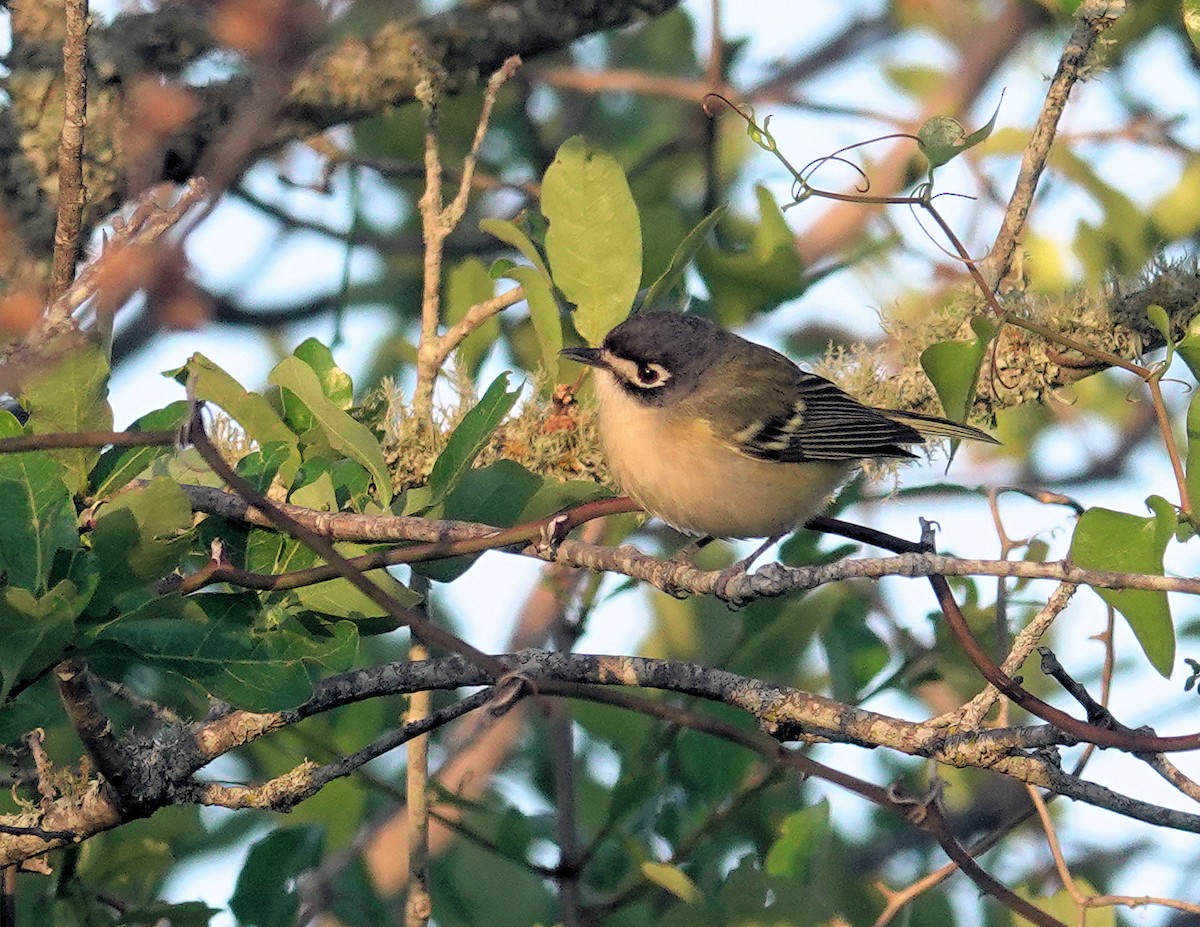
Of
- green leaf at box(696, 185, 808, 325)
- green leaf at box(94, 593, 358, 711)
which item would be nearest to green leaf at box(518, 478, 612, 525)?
green leaf at box(94, 593, 358, 711)

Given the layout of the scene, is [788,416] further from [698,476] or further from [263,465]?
[263,465]

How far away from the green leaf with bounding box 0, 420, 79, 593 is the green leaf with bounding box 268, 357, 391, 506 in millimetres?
551

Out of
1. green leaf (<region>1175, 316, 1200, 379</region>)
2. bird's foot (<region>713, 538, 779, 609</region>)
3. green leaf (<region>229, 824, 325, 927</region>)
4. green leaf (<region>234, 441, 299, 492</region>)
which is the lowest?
green leaf (<region>229, 824, 325, 927</region>)

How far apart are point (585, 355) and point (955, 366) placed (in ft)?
4.08

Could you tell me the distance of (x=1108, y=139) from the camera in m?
5.72

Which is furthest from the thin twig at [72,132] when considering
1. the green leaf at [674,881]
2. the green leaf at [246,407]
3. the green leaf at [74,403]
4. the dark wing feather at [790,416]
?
the dark wing feather at [790,416]

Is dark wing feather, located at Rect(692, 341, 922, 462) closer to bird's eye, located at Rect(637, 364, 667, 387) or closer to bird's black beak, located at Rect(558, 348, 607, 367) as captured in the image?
bird's eye, located at Rect(637, 364, 667, 387)

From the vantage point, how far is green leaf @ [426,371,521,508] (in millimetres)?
2945

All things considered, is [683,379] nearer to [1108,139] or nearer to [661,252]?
[661,252]

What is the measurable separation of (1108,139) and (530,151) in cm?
240

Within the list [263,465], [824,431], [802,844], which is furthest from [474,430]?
[824,431]

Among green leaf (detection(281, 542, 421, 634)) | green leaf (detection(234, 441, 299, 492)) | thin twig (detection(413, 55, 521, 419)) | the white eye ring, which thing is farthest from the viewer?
the white eye ring

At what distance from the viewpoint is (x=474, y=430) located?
2.95m

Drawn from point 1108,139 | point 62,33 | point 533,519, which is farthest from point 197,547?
point 1108,139
